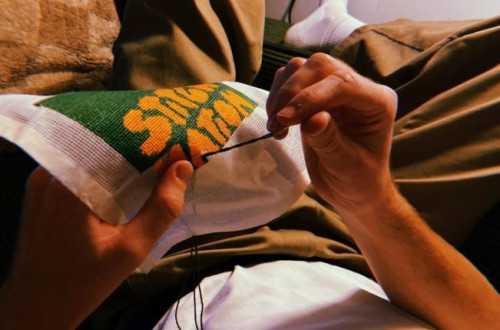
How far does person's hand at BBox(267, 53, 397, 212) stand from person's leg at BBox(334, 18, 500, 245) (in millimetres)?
212

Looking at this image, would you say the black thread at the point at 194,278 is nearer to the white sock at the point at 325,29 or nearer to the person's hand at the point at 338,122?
the person's hand at the point at 338,122

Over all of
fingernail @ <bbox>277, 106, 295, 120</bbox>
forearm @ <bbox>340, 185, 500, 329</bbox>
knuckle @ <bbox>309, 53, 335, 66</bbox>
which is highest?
knuckle @ <bbox>309, 53, 335, 66</bbox>

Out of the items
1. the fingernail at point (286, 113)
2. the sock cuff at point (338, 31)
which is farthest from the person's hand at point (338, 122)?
the sock cuff at point (338, 31)

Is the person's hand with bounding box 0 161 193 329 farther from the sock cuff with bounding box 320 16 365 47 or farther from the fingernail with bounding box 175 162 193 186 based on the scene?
the sock cuff with bounding box 320 16 365 47

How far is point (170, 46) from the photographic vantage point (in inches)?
24.5

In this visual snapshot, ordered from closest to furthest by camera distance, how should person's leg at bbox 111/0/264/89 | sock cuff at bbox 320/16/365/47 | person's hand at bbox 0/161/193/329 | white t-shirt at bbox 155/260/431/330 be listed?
person's hand at bbox 0/161/193/329 → white t-shirt at bbox 155/260/431/330 → person's leg at bbox 111/0/264/89 → sock cuff at bbox 320/16/365/47

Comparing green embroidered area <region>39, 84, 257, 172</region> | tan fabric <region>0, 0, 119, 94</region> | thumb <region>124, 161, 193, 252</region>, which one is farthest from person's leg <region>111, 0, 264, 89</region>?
thumb <region>124, 161, 193, 252</region>

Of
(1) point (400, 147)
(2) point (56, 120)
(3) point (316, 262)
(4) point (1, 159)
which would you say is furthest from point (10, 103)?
(1) point (400, 147)

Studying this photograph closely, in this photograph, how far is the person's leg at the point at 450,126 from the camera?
671 millimetres

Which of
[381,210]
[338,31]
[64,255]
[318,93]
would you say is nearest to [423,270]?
[381,210]

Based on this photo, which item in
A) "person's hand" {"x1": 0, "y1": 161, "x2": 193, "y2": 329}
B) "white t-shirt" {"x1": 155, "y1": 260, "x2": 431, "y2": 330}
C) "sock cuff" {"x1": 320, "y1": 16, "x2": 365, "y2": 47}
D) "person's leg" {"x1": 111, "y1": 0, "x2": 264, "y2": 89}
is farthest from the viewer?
"sock cuff" {"x1": 320, "y1": 16, "x2": 365, "y2": 47}

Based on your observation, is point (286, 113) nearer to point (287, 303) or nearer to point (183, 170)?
point (183, 170)

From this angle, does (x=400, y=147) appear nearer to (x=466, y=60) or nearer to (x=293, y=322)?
(x=466, y=60)

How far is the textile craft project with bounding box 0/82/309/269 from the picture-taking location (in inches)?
14.1
